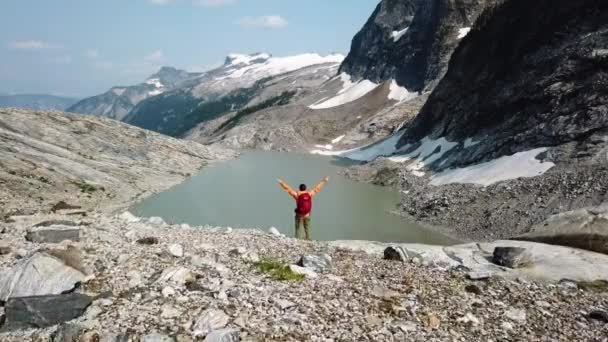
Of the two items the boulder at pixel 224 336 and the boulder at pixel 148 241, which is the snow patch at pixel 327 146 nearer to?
the boulder at pixel 148 241

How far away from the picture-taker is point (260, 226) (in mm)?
38219

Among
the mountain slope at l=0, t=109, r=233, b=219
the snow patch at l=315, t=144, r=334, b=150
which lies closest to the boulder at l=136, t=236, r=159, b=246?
the mountain slope at l=0, t=109, r=233, b=219

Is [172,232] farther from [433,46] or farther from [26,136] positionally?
[433,46]

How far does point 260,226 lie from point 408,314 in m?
26.2

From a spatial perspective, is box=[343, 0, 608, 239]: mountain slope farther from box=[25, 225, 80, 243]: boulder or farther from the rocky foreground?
box=[25, 225, 80, 243]: boulder

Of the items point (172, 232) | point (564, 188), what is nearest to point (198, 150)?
point (564, 188)

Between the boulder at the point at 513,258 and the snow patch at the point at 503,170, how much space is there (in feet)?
88.7

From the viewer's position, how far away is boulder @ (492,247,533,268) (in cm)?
1658

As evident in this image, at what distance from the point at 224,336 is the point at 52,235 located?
29.5 feet

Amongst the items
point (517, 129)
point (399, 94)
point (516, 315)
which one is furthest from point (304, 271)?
point (399, 94)

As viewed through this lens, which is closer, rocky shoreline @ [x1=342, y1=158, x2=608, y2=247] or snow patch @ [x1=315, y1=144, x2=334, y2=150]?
rocky shoreline @ [x1=342, y1=158, x2=608, y2=247]

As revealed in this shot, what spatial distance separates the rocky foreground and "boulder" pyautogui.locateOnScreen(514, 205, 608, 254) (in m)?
1.44

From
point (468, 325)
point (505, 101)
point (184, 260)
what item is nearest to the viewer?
point (468, 325)

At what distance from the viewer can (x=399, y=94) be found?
14250 cm
